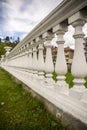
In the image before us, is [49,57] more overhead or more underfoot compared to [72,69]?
more overhead

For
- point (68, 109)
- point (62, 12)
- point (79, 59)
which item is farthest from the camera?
point (62, 12)

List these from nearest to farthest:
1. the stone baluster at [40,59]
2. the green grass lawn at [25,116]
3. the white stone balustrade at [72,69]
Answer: the white stone balustrade at [72,69] < the green grass lawn at [25,116] < the stone baluster at [40,59]

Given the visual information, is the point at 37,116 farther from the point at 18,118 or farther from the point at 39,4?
the point at 39,4

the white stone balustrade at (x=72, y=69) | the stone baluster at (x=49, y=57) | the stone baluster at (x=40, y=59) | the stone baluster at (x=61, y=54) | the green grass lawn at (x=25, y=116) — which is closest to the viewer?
the white stone balustrade at (x=72, y=69)

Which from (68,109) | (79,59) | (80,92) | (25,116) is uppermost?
(79,59)

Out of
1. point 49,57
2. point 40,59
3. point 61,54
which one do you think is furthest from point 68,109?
point 40,59

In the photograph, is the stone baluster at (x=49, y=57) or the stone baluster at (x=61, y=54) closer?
the stone baluster at (x=61, y=54)

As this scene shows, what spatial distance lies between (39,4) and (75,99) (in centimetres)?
234

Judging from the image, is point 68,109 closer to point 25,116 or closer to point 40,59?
point 25,116

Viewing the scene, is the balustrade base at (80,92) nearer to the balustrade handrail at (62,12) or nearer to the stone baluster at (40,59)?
the balustrade handrail at (62,12)

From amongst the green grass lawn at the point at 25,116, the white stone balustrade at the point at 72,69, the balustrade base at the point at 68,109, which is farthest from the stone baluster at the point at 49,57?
the green grass lawn at the point at 25,116

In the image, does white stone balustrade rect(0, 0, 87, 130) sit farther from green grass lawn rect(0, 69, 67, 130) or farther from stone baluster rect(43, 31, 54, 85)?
green grass lawn rect(0, 69, 67, 130)

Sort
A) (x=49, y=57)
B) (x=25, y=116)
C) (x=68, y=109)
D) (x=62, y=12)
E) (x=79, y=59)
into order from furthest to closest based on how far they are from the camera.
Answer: (x=49, y=57) < (x=25, y=116) < (x=62, y=12) < (x=68, y=109) < (x=79, y=59)

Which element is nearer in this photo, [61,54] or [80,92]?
[80,92]
